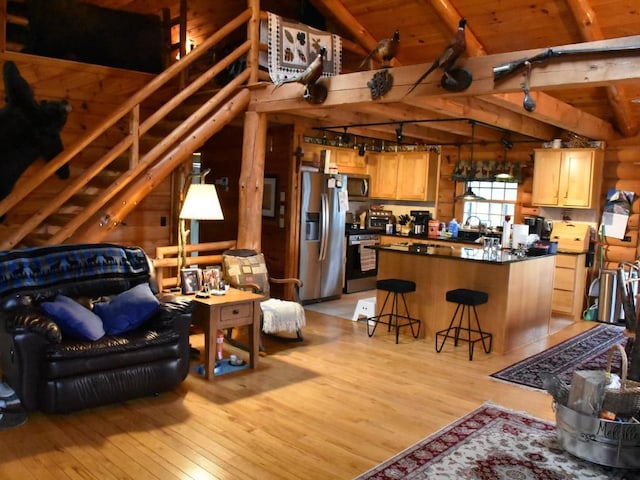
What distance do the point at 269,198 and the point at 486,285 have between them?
3.21 m

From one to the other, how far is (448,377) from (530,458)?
56.8 inches

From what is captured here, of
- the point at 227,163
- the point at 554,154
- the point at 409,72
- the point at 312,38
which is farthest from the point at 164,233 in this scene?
the point at 554,154

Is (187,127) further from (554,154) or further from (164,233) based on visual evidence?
(554,154)

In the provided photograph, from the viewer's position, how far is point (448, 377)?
4727 mm

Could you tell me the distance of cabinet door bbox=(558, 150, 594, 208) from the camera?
23.8ft

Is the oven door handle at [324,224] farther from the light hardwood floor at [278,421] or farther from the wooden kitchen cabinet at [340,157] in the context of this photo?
the light hardwood floor at [278,421]

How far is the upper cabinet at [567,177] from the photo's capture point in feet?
23.8

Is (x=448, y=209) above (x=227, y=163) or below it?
below

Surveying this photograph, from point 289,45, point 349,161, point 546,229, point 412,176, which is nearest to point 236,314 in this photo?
point 289,45

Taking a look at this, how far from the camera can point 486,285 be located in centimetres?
557

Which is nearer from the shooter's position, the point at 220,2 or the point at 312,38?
the point at 312,38

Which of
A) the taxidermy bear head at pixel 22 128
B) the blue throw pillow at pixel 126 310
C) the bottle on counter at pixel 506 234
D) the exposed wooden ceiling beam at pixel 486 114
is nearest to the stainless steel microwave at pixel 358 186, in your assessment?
the exposed wooden ceiling beam at pixel 486 114

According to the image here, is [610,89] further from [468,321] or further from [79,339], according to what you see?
[79,339]

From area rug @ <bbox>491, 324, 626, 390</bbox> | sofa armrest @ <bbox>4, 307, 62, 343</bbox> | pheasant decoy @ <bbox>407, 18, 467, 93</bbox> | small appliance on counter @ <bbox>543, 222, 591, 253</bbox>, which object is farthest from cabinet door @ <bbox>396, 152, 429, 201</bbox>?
sofa armrest @ <bbox>4, 307, 62, 343</bbox>
